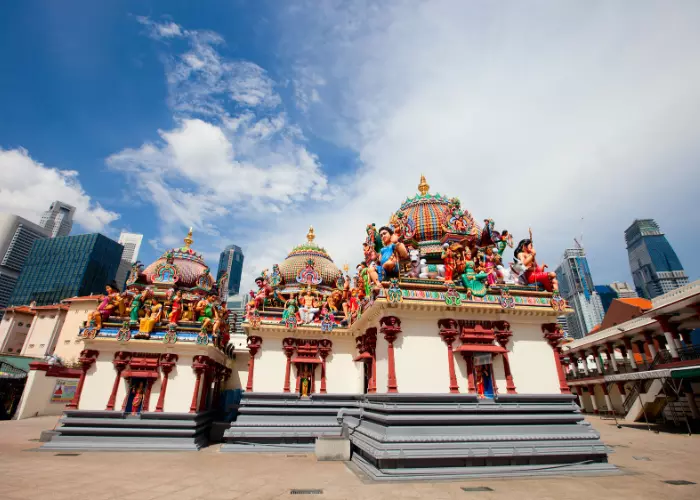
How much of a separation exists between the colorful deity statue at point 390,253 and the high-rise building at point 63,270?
345ft

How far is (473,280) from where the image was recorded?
14102 millimetres

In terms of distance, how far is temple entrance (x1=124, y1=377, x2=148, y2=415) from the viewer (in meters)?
17.2

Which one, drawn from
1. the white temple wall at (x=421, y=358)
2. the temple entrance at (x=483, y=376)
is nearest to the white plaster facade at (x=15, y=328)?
the white temple wall at (x=421, y=358)

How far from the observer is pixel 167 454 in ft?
51.6

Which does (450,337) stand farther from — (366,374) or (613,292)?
(613,292)

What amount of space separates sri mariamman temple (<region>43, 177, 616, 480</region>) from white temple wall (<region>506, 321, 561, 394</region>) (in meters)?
0.05

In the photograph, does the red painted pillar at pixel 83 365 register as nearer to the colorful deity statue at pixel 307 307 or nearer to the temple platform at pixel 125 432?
the temple platform at pixel 125 432

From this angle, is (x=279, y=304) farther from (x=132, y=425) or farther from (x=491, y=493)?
(x=491, y=493)

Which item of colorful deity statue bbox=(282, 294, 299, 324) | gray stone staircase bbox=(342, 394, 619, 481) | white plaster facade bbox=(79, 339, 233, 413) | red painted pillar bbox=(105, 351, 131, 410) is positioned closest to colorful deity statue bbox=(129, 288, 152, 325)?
white plaster facade bbox=(79, 339, 233, 413)

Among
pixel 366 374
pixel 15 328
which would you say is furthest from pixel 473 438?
pixel 15 328

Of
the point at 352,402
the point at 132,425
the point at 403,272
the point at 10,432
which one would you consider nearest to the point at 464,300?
the point at 403,272

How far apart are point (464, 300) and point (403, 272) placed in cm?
321

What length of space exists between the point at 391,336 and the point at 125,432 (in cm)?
1436

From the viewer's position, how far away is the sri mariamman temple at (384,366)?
11.8 metres
